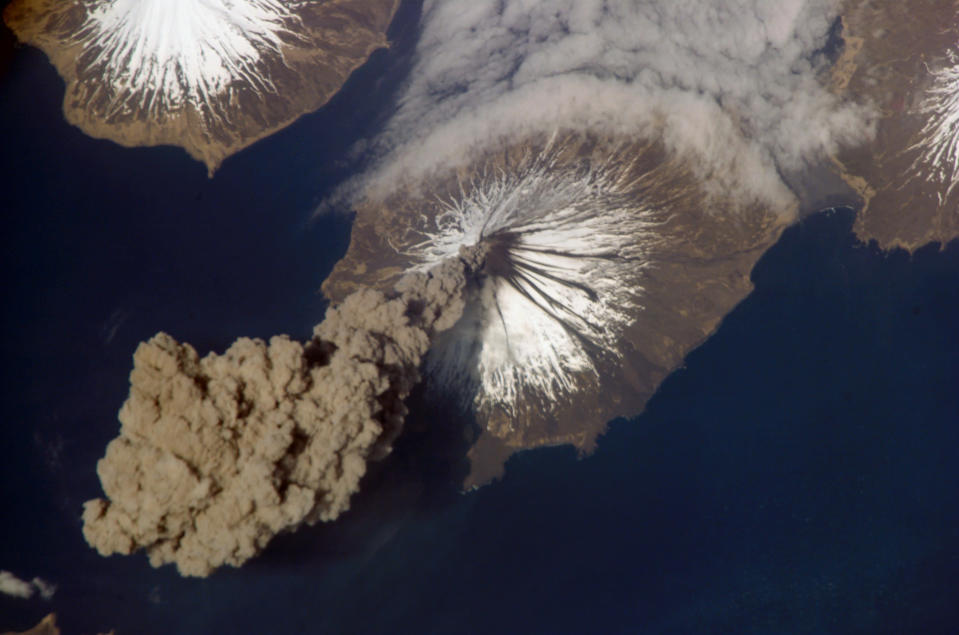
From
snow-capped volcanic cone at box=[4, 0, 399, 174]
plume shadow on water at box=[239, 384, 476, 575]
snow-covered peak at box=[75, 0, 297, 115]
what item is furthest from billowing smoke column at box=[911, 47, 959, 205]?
snow-covered peak at box=[75, 0, 297, 115]

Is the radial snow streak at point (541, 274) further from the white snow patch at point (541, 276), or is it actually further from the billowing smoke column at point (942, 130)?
the billowing smoke column at point (942, 130)

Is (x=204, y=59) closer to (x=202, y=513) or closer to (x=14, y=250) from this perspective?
(x=14, y=250)

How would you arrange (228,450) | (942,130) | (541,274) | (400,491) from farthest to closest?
(942,130)
(541,274)
(400,491)
(228,450)

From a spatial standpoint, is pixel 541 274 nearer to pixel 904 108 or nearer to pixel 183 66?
pixel 183 66

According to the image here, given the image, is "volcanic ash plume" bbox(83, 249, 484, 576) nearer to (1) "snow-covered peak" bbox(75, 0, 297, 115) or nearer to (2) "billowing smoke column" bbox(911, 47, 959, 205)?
(1) "snow-covered peak" bbox(75, 0, 297, 115)

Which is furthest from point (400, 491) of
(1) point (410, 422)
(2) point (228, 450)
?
(2) point (228, 450)

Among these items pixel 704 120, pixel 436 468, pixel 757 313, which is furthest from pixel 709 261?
pixel 436 468
